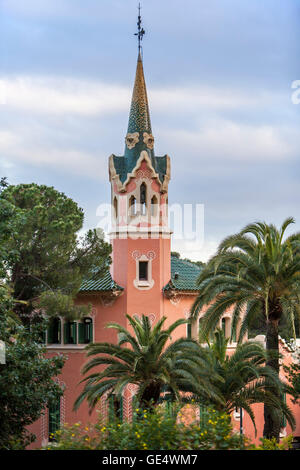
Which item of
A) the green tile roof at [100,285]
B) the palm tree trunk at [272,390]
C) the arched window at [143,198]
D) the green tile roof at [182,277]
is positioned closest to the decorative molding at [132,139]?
the arched window at [143,198]

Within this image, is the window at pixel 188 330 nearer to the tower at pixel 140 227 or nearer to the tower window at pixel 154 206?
the tower at pixel 140 227

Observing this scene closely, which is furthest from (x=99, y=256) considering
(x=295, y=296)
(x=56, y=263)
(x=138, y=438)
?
(x=138, y=438)

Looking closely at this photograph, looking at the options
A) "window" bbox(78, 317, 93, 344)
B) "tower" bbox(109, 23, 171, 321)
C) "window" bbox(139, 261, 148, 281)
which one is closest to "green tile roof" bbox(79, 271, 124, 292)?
"tower" bbox(109, 23, 171, 321)

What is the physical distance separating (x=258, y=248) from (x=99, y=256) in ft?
26.0

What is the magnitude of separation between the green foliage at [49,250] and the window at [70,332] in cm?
368

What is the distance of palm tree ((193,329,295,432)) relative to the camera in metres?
21.8

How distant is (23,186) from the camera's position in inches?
1027

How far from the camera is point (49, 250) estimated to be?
82.8ft

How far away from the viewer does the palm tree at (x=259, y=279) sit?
70.8ft

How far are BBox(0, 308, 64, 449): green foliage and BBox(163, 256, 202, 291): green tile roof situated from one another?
1113cm

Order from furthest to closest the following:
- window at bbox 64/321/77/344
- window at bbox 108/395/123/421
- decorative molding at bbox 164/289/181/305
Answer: window at bbox 64/321/77/344 < decorative molding at bbox 164/289/181/305 < window at bbox 108/395/123/421

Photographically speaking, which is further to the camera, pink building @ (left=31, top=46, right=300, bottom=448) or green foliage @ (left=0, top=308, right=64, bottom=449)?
pink building @ (left=31, top=46, right=300, bottom=448)

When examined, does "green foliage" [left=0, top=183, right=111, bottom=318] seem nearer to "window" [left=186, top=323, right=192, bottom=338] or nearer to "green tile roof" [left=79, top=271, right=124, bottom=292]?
"green tile roof" [left=79, top=271, right=124, bottom=292]
